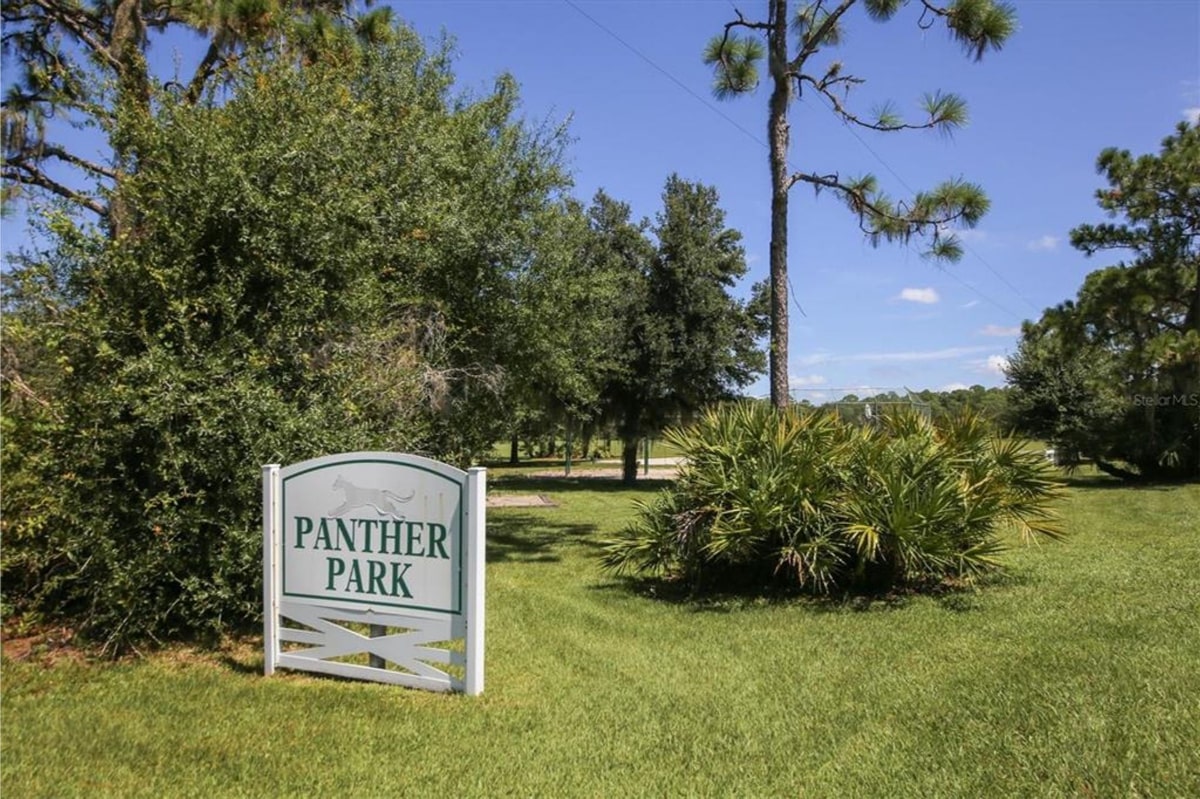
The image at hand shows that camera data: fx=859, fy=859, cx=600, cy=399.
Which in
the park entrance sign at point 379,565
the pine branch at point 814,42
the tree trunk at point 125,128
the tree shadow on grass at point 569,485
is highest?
the pine branch at point 814,42

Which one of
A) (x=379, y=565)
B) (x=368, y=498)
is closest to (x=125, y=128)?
(x=368, y=498)

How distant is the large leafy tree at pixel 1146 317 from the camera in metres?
20.2

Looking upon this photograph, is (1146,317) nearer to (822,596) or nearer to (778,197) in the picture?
(778,197)

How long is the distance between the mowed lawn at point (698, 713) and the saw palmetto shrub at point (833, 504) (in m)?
0.62

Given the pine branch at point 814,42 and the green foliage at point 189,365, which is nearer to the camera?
the green foliage at point 189,365

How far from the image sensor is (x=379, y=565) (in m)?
5.27

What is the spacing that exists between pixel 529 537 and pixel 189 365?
339 inches

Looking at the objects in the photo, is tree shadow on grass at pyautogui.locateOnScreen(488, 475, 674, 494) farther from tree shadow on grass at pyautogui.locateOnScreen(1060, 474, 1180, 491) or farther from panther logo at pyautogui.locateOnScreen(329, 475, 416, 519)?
panther logo at pyautogui.locateOnScreen(329, 475, 416, 519)

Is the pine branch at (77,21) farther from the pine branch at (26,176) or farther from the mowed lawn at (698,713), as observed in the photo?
the mowed lawn at (698,713)

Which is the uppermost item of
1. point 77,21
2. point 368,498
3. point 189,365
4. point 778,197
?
point 77,21

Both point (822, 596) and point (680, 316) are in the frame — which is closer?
point (822, 596)

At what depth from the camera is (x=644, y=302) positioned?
2489 cm

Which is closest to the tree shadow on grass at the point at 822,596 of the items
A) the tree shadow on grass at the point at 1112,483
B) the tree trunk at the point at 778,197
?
the tree trunk at the point at 778,197

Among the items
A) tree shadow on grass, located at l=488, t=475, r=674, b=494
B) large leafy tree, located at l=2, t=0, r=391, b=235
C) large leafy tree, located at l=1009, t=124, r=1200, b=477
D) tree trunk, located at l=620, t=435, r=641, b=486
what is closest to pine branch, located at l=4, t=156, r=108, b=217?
large leafy tree, located at l=2, t=0, r=391, b=235
